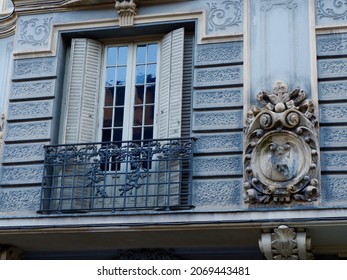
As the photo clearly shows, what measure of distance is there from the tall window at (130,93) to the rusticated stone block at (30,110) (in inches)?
39.2

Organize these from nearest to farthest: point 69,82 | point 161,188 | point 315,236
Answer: point 315,236
point 161,188
point 69,82

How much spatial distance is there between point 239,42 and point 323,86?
64.7 inches

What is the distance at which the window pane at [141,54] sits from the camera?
1301cm

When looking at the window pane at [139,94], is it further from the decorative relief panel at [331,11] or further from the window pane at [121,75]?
the decorative relief panel at [331,11]

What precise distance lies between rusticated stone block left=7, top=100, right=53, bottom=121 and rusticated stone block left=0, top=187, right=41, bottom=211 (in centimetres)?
132

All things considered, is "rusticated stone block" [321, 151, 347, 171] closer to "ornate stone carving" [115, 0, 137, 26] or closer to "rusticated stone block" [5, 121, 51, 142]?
"ornate stone carving" [115, 0, 137, 26]

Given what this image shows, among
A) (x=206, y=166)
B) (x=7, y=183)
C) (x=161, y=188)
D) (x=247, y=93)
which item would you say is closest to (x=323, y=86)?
(x=247, y=93)

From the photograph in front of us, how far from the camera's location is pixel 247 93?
11805mm

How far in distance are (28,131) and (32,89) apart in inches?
31.8

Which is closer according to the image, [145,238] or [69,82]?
[145,238]

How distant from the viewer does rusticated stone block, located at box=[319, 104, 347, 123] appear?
11.3m

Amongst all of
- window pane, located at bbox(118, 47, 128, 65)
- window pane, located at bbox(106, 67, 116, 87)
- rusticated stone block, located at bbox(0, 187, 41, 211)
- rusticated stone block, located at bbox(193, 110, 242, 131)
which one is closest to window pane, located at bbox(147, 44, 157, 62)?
window pane, located at bbox(118, 47, 128, 65)

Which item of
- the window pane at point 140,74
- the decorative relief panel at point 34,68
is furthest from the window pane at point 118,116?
the decorative relief panel at point 34,68

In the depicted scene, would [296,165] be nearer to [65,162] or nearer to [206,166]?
[206,166]
